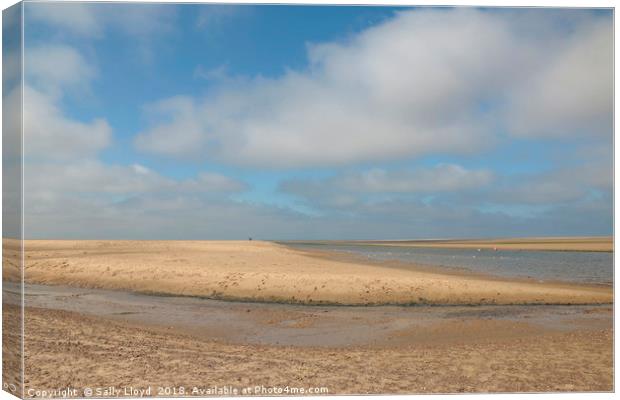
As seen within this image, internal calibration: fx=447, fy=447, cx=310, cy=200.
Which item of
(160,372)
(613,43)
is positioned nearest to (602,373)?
(613,43)

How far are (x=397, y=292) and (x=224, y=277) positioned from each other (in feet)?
28.7

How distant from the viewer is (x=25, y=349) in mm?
Answer: 8227

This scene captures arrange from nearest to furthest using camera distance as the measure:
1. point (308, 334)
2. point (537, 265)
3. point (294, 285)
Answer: point (308, 334) < point (294, 285) < point (537, 265)

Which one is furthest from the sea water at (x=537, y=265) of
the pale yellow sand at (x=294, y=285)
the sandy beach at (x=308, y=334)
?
the sandy beach at (x=308, y=334)

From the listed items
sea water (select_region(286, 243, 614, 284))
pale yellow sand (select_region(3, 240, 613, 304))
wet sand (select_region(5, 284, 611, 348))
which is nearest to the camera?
wet sand (select_region(5, 284, 611, 348))

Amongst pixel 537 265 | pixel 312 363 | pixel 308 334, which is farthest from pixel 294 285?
pixel 537 265

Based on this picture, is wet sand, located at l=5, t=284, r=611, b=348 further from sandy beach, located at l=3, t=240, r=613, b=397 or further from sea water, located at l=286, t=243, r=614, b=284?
sea water, located at l=286, t=243, r=614, b=284

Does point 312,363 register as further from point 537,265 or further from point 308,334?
point 537,265

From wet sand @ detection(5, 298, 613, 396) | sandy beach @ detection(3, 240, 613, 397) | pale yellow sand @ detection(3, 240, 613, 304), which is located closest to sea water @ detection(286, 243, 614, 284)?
pale yellow sand @ detection(3, 240, 613, 304)

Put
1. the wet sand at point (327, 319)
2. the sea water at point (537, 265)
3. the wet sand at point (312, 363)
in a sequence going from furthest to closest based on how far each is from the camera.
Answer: the sea water at point (537, 265), the wet sand at point (327, 319), the wet sand at point (312, 363)

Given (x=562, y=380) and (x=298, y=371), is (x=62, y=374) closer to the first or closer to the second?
(x=298, y=371)

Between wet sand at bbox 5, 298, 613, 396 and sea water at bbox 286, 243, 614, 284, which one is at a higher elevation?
wet sand at bbox 5, 298, 613, 396

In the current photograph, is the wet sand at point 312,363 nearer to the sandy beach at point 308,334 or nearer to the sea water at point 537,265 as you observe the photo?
the sandy beach at point 308,334

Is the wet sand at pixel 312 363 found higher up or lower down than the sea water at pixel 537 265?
higher up
